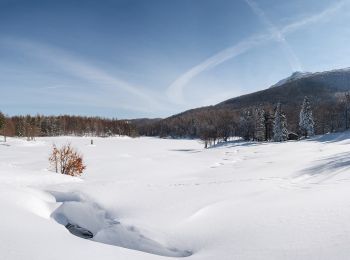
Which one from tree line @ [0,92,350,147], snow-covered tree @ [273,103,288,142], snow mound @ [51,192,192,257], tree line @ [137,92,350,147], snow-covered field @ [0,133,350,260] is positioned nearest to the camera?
snow-covered field @ [0,133,350,260]

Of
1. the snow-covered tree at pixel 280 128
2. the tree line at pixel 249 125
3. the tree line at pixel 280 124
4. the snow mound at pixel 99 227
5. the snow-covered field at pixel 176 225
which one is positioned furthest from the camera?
the tree line at pixel 249 125

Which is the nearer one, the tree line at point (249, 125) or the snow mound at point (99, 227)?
the snow mound at point (99, 227)

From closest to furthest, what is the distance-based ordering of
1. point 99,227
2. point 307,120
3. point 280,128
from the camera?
point 99,227
point 280,128
point 307,120

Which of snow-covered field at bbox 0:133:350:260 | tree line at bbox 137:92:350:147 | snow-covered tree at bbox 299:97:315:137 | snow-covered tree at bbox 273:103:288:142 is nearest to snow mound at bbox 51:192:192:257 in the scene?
snow-covered field at bbox 0:133:350:260

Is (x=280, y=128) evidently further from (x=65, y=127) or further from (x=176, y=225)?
(x=65, y=127)

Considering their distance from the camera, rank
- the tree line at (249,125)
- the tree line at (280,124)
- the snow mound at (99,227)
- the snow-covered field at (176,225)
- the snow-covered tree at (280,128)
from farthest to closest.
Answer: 1. the tree line at (249,125)
2. the tree line at (280,124)
3. the snow-covered tree at (280,128)
4. the snow mound at (99,227)
5. the snow-covered field at (176,225)

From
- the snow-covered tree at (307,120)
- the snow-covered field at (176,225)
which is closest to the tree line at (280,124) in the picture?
the snow-covered tree at (307,120)

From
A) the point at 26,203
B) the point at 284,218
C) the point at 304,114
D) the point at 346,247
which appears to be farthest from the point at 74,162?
the point at 304,114

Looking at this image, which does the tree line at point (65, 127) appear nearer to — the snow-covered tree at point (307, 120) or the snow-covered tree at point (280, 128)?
the snow-covered tree at point (280, 128)

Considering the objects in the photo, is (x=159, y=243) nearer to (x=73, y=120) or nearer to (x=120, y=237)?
(x=120, y=237)

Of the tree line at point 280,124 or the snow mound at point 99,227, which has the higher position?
the tree line at point 280,124

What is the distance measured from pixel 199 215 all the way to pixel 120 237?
7.75ft

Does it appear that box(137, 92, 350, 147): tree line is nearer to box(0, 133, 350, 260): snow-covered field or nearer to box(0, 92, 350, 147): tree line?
box(0, 92, 350, 147): tree line

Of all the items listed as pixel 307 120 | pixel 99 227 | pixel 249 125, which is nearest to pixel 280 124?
pixel 307 120
